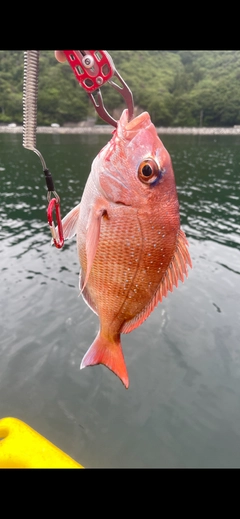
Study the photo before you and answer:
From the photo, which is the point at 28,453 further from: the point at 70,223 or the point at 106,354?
the point at 70,223

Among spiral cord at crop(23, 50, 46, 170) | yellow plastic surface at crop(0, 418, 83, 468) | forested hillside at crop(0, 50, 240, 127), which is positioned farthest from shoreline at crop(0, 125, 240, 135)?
spiral cord at crop(23, 50, 46, 170)

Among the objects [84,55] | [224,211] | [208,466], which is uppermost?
[84,55]

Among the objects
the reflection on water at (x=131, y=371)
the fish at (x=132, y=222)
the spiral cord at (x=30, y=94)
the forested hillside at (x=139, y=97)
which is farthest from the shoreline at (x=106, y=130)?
the fish at (x=132, y=222)

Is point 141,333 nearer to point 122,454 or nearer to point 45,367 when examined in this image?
point 45,367

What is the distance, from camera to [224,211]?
15.8 m

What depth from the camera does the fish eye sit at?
5.40 feet

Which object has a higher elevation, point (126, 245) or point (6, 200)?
point (126, 245)

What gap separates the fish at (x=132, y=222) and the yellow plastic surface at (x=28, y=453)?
1361mm

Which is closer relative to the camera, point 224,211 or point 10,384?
point 10,384

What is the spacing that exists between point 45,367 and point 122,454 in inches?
79.2

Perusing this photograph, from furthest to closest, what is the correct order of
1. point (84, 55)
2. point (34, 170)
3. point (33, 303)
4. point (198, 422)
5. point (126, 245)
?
point (34, 170), point (33, 303), point (198, 422), point (126, 245), point (84, 55)

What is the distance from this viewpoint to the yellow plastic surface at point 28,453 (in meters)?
2.66

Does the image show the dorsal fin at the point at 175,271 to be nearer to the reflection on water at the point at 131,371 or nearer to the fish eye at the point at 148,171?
the fish eye at the point at 148,171

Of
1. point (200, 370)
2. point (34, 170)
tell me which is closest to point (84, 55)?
point (200, 370)
